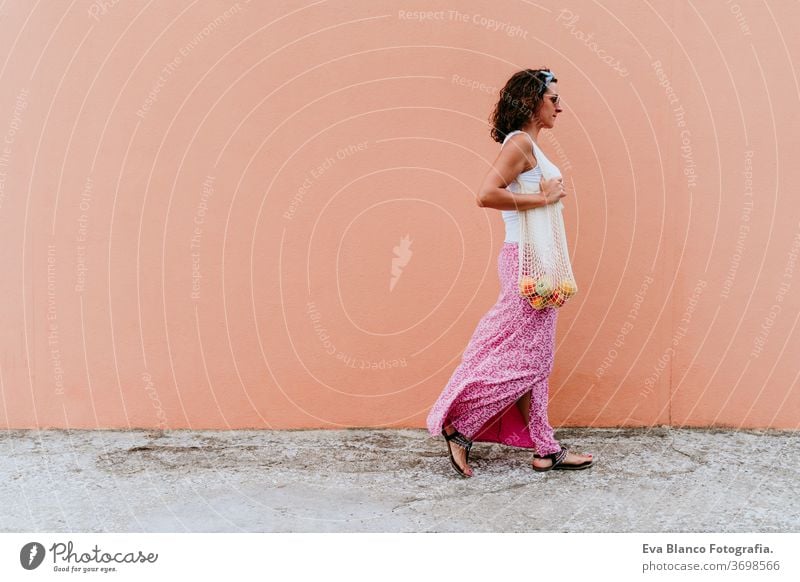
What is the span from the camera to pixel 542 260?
11.3ft

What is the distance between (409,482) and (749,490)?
4.16ft

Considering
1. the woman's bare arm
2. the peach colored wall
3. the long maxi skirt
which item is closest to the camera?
the woman's bare arm

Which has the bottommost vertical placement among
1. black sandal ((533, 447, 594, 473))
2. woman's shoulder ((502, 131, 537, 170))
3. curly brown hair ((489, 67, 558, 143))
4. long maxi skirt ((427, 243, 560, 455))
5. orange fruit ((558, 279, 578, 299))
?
black sandal ((533, 447, 594, 473))

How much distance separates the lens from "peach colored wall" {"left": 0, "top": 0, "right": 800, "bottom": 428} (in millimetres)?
3982

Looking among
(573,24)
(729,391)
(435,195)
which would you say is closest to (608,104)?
(573,24)

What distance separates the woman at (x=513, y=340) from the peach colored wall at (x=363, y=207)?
0.51m

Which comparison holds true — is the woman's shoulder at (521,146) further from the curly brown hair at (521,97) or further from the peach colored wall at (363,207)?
the peach colored wall at (363,207)

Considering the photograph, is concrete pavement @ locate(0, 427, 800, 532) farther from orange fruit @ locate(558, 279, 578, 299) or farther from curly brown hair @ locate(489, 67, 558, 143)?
curly brown hair @ locate(489, 67, 558, 143)

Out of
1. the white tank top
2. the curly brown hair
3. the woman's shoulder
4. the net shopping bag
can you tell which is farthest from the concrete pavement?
the curly brown hair

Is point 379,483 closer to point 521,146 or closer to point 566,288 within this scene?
point 566,288

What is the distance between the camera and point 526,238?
11.4ft

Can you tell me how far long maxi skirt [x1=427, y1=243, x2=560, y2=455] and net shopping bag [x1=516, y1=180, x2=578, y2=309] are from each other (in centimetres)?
6

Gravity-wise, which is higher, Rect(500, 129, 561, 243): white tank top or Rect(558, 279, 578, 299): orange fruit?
Rect(500, 129, 561, 243): white tank top

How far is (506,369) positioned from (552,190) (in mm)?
716
